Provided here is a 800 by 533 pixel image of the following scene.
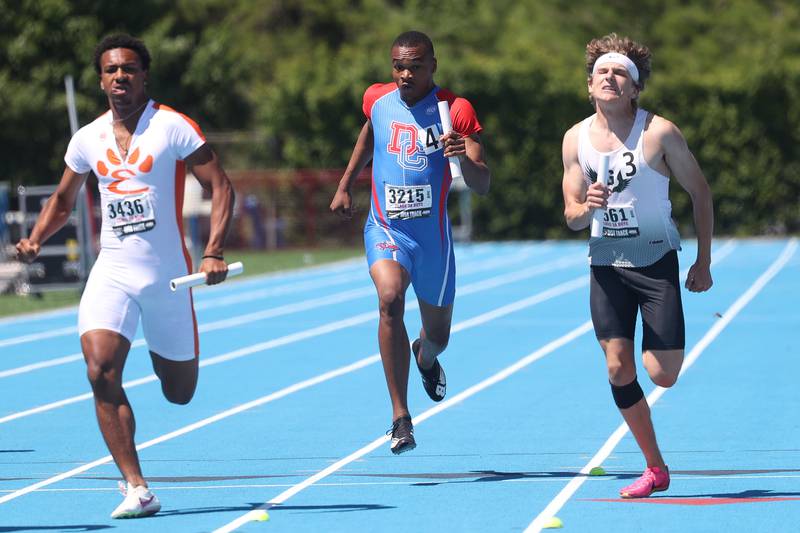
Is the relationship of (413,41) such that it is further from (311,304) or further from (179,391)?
(311,304)

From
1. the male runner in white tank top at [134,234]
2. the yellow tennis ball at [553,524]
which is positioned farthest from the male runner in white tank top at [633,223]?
the male runner in white tank top at [134,234]

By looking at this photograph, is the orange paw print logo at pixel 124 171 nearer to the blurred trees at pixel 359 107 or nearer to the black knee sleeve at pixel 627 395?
the black knee sleeve at pixel 627 395

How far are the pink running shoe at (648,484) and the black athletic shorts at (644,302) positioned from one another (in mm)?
560

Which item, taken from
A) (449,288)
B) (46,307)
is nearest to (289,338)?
(46,307)

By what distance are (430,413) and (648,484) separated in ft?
11.7

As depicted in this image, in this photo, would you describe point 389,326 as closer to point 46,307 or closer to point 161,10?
point 46,307

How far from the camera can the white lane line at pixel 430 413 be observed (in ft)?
23.2

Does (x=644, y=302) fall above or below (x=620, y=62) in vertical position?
below

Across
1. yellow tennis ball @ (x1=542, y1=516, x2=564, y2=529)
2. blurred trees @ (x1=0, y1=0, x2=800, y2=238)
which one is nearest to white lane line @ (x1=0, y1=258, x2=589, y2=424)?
yellow tennis ball @ (x1=542, y1=516, x2=564, y2=529)

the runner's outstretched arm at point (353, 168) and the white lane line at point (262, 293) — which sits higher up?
the runner's outstretched arm at point (353, 168)

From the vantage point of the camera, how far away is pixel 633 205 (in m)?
7.20

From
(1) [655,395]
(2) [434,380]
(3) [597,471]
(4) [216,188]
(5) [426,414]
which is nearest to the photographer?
(4) [216,188]

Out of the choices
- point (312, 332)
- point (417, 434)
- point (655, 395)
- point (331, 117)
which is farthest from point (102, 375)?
point (331, 117)

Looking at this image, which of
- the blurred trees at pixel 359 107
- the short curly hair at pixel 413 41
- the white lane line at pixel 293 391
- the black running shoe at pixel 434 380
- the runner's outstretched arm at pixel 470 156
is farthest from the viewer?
the blurred trees at pixel 359 107
